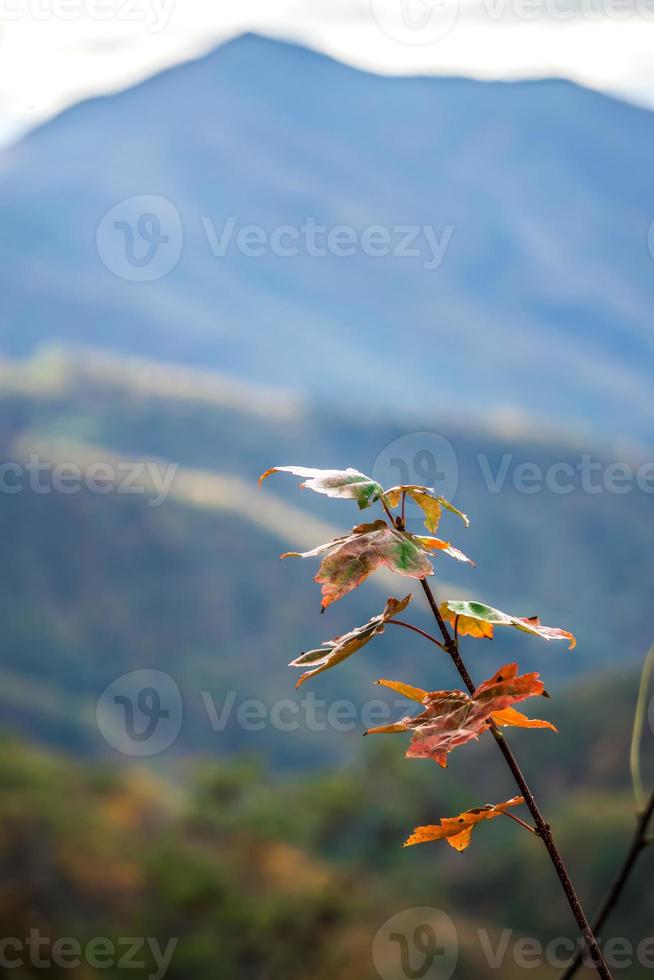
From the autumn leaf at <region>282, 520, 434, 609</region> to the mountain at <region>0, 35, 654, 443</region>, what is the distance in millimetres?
20310

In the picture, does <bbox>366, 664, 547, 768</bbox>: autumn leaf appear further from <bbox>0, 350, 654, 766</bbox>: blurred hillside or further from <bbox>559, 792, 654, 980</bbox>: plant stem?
<bbox>0, 350, 654, 766</bbox>: blurred hillside

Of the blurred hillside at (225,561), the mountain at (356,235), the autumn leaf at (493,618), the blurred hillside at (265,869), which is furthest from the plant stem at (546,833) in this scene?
the mountain at (356,235)

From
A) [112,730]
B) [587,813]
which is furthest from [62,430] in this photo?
[587,813]

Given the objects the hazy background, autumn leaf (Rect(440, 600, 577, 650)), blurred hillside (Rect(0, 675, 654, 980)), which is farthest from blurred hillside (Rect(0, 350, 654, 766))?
autumn leaf (Rect(440, 600, 577, 650))

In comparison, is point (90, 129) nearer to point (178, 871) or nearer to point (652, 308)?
point (652, 308)

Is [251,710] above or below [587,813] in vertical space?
below

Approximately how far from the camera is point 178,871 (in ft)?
16.6

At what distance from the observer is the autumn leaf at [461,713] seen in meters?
0.44

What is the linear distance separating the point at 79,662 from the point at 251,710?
101 inches

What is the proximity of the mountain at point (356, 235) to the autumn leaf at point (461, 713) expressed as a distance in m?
20.3

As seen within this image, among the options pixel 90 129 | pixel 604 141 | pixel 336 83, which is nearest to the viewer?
pixel 90 129

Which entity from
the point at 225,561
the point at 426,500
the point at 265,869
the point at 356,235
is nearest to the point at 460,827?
the point at 426,500

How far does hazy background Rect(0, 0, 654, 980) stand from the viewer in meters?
5.47

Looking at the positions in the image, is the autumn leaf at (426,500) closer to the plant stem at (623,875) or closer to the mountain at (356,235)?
the plant stem at (623,875)
